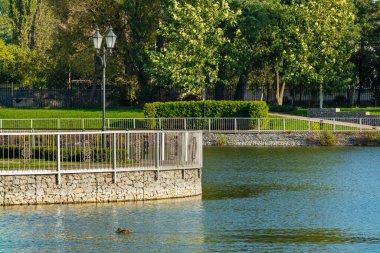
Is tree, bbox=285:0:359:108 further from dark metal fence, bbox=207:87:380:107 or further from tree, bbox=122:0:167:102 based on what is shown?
tree, bbox=122:0:167:102

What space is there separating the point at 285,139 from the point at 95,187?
3593cm

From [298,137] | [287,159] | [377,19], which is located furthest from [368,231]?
[377,19]

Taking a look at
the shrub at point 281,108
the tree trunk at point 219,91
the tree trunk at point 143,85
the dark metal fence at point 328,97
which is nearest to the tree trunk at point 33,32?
the tree trunk at point 143,85

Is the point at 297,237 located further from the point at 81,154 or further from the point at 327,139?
the point at 327,139

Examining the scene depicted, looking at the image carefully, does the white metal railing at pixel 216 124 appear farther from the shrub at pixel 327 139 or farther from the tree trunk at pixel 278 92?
the tree trunk at pixel 278 92

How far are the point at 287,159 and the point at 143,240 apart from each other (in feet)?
94.3

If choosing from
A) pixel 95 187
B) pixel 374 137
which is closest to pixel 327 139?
pixel 374 137

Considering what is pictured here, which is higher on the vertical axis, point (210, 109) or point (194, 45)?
point (194, 45)

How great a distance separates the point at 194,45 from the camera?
266ft

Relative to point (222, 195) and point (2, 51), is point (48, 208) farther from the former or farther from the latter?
point (2, 51)

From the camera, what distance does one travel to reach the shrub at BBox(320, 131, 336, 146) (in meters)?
67.2

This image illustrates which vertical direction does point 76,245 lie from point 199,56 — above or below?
below

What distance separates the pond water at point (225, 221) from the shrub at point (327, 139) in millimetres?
23215

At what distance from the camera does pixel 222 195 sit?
37781mm
